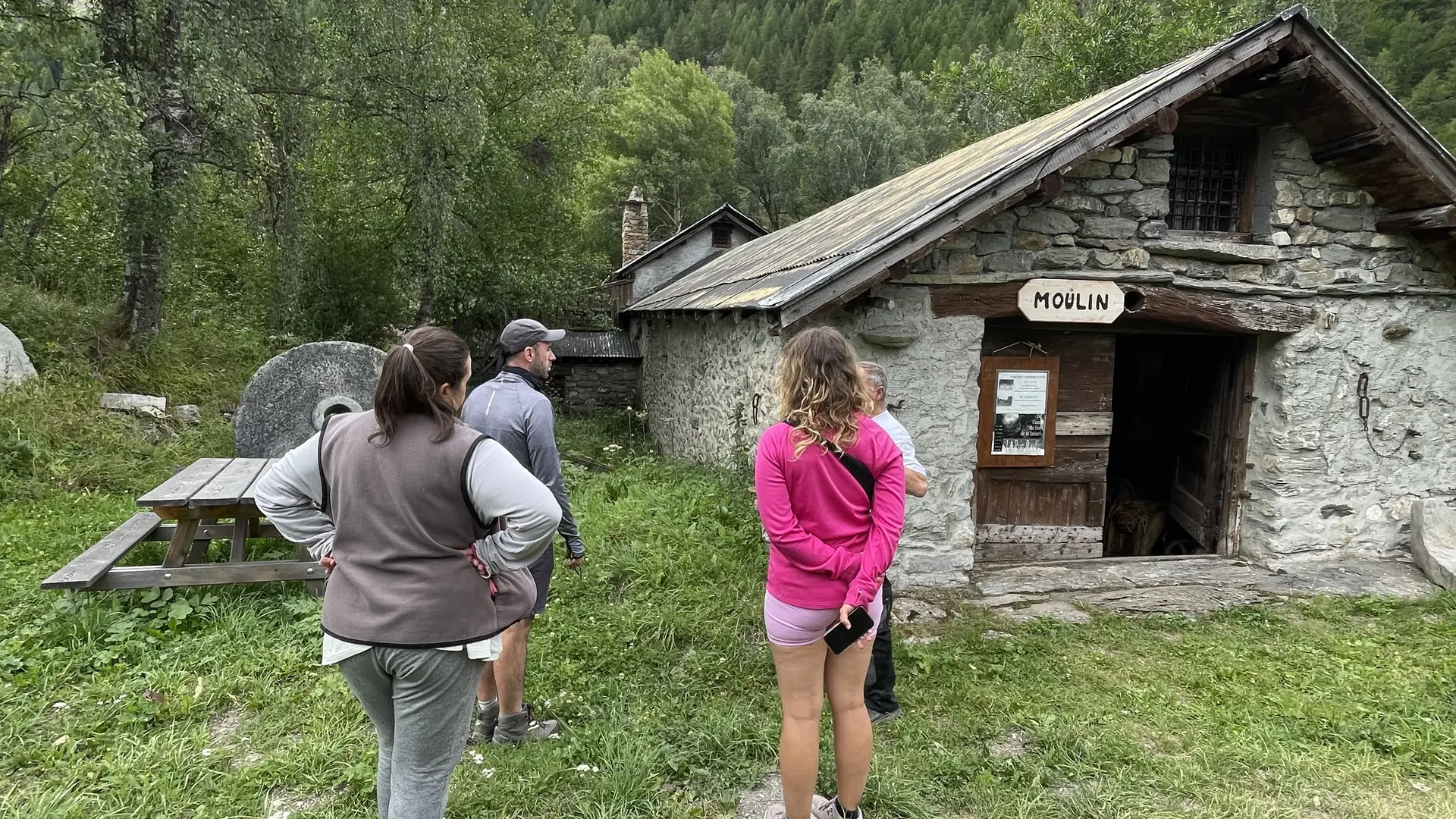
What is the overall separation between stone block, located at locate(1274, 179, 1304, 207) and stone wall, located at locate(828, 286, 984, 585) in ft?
8.63

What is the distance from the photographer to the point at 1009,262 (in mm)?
5527

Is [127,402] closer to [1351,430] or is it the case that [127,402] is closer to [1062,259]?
[1062,259]

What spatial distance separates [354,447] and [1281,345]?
6.79 m

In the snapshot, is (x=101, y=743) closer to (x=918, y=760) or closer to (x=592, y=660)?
(x=592, y=660)

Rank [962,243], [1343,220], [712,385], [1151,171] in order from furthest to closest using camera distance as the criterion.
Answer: [712,385] < [1343,220] < [1151,171] < [962,243]

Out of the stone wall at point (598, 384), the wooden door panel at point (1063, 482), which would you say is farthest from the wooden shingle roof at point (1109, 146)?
the stone wall at point (598, 384)

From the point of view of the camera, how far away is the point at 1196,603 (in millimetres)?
5543

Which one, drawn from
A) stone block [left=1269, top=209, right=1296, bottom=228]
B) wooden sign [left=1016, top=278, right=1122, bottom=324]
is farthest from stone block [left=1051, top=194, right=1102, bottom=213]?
stone block [left=1269, top=209, right=1296, bottom=228]

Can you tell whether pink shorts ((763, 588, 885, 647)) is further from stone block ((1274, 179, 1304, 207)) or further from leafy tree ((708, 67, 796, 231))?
leafy tree ((708, 67, 796, 231))

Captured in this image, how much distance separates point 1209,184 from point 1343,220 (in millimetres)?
1014

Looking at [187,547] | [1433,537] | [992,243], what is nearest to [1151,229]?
[992,243]

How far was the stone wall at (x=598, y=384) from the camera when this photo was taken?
15102 mm

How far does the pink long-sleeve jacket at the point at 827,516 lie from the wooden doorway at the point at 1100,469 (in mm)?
3708

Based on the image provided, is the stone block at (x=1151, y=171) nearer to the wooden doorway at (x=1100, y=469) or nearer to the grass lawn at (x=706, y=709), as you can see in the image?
the wooden doorway at (x=1100, y=469)
